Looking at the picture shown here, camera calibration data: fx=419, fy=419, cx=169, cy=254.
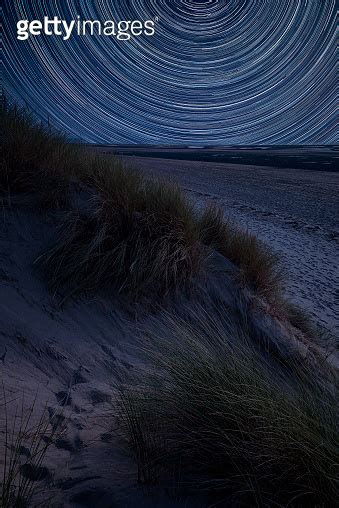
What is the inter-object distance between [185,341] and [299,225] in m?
7.89

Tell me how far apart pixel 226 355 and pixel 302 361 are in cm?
138

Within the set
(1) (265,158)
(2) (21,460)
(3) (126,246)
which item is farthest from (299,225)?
(1) (265,158)

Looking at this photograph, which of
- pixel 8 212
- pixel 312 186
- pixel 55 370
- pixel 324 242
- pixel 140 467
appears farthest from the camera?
pixel 312 186

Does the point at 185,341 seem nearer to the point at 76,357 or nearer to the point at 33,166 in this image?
the point at 76,357

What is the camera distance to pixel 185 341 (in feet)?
8.53

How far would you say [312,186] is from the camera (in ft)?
56.9

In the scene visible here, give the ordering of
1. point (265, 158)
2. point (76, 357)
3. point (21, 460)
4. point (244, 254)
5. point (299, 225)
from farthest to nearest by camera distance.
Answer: point (265, 158) < point (299, 225) < point (244, 254) < point (76, 357) < point (21, 460)

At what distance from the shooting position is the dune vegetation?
1.69 metres

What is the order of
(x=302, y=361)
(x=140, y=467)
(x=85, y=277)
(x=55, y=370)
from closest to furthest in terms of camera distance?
(x=140, y=467), (x=55, y=370), (x=302, y=361), (x=85, y=277)

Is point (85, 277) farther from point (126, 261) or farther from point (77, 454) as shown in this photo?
point (77, 454)

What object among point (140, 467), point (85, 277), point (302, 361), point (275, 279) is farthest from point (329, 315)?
point (140, 467)

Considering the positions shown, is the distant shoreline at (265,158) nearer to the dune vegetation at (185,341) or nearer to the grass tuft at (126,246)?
the dune vegetation at (185,341)

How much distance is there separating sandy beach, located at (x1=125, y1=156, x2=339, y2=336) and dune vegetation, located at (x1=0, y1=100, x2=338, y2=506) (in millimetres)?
980

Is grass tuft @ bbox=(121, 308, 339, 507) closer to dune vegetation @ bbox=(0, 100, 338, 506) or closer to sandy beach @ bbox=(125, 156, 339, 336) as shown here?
dune vegetation @ bbox=(0, 100, 338, 506)
